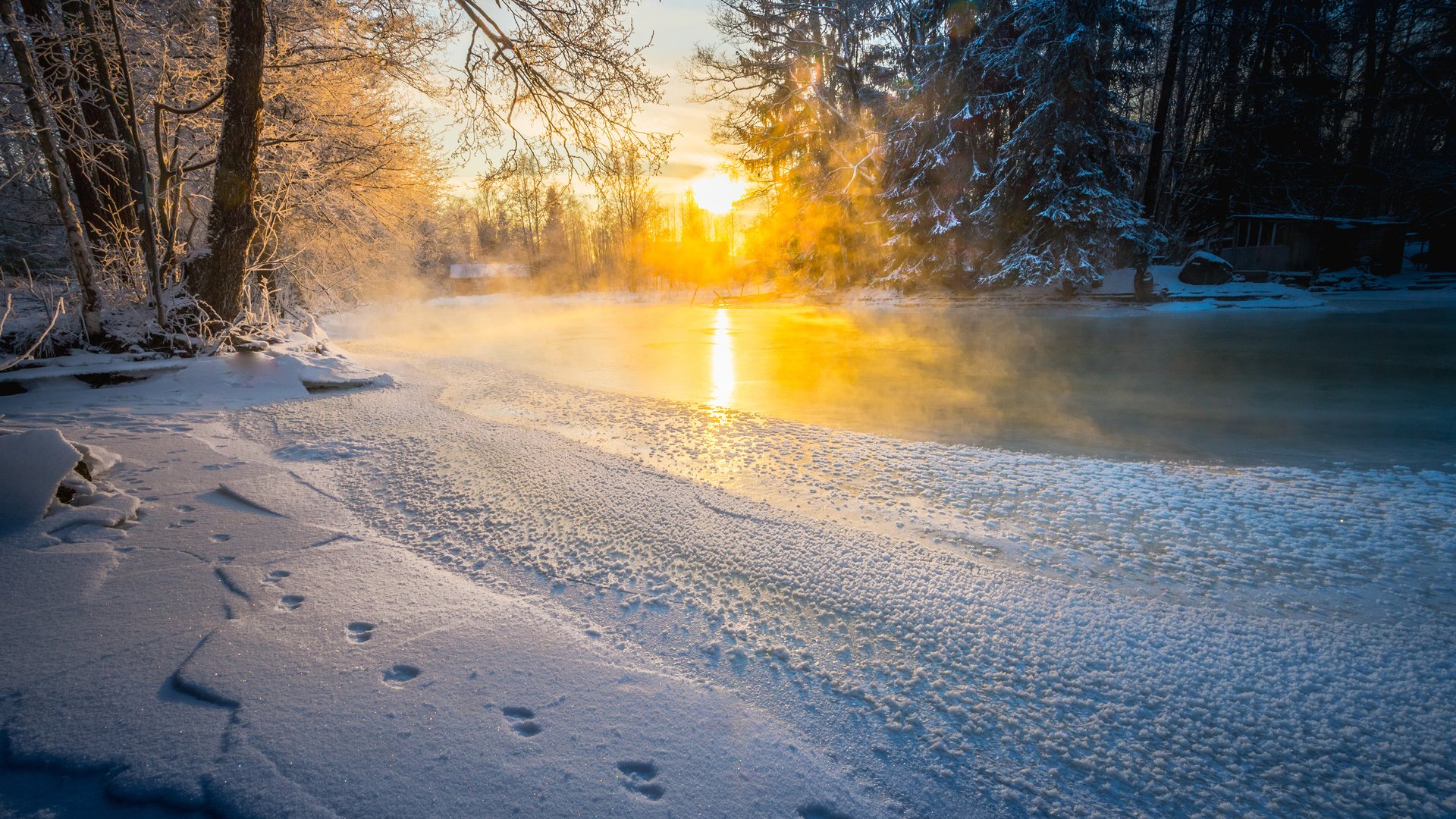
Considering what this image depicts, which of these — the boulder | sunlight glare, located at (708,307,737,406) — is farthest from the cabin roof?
sunlight glare, located at (708,307,737,406)

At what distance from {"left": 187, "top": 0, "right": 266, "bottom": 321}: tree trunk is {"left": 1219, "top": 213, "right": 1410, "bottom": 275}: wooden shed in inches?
1190

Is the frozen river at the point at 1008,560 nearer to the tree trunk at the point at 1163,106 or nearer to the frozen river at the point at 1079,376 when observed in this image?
the frozen river at the point at 1079,376

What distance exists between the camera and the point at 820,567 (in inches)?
101

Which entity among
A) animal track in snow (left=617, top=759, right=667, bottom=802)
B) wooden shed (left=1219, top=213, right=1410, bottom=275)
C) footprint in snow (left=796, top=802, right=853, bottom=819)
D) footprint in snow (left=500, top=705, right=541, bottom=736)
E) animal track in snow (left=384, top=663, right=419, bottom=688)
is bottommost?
footprint in snow (left=796, top=802, right=853, bottom=819)

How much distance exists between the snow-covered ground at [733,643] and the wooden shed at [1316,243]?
26240 millimetres

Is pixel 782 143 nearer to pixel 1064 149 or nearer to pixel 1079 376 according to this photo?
pixel 1064 149

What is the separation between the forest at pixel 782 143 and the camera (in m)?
6.45

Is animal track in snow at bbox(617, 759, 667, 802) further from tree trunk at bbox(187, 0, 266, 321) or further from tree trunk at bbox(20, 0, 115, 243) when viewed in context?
tree trunk at bbox(20, 0, 115, 243)

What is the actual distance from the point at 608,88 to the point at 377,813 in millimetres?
6603

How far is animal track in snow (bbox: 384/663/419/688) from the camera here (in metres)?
1.70

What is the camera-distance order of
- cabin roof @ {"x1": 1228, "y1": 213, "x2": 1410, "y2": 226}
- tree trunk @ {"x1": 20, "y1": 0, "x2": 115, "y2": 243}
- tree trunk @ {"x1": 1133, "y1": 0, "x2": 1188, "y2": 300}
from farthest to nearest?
tree trunk @ {"x1": 1133, "y1": 0, "x2": 1188, "y2": 300} → cabin roof @ {"x1": 1228, "y1": 213, "x2": 1410, "y2": 226} → tree trunk @ {"x1": 20, "y1": 0, "x2": 115, "y2": 243}

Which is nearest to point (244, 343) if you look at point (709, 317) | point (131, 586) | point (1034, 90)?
point (131, 586)

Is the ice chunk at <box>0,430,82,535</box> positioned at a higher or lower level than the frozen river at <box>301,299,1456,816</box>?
higher

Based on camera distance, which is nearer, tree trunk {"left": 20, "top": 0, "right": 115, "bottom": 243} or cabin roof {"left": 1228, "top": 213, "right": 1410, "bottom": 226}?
tree trunk {"left": 20, "top": 0, "right": 115, "bottom": 243}
